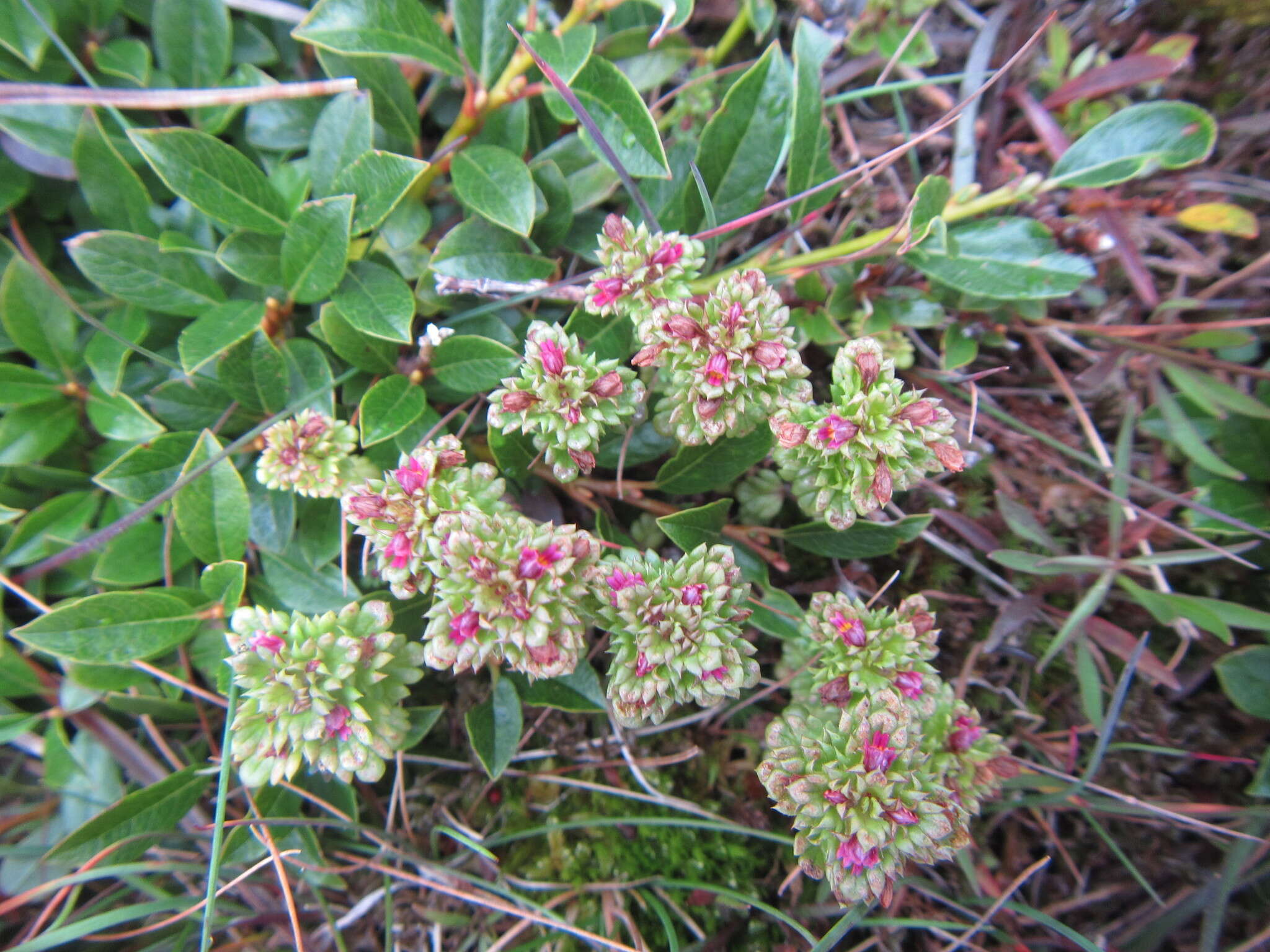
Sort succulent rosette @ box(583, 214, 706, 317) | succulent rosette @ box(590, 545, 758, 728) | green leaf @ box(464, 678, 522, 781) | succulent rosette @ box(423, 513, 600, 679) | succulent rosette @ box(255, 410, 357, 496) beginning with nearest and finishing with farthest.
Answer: succulent rosette @ box(423, 513, 600, 679), succulent rosette @ box(590, 545, 758, 728), succulent rosette @ box(583, 214, 706, 317), succulent rosette @ box(255, 410, 357, 496), green leaf @ box(464, 678, 522, 781)

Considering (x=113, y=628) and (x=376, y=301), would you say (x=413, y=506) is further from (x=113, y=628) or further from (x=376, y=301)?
(x=113, y=628)

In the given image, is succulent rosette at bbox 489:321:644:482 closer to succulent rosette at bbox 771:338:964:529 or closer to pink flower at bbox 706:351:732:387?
pink flower at bbox 706:351:732:387

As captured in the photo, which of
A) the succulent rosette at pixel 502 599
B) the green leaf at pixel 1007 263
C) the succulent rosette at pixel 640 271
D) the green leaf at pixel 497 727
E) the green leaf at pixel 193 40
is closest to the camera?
the succulent rosette at pixel 502 599

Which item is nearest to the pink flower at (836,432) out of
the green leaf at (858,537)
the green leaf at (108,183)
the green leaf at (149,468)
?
the green leaf at (858,537)

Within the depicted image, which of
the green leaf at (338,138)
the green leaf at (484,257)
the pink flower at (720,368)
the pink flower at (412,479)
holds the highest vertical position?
the green leaf at (338,138)

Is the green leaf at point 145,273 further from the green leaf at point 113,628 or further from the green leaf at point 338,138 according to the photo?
the green leaf at point 113,628

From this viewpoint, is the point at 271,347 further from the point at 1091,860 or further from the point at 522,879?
the point at 1091,860

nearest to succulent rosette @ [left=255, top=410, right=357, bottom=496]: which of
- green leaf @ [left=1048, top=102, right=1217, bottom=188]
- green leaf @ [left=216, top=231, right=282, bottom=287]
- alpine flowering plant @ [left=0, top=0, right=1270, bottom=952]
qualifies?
alpine flowering plant @ [left=0, top=0, right=1270, bottom=952]

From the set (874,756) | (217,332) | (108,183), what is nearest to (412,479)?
(217,332)
